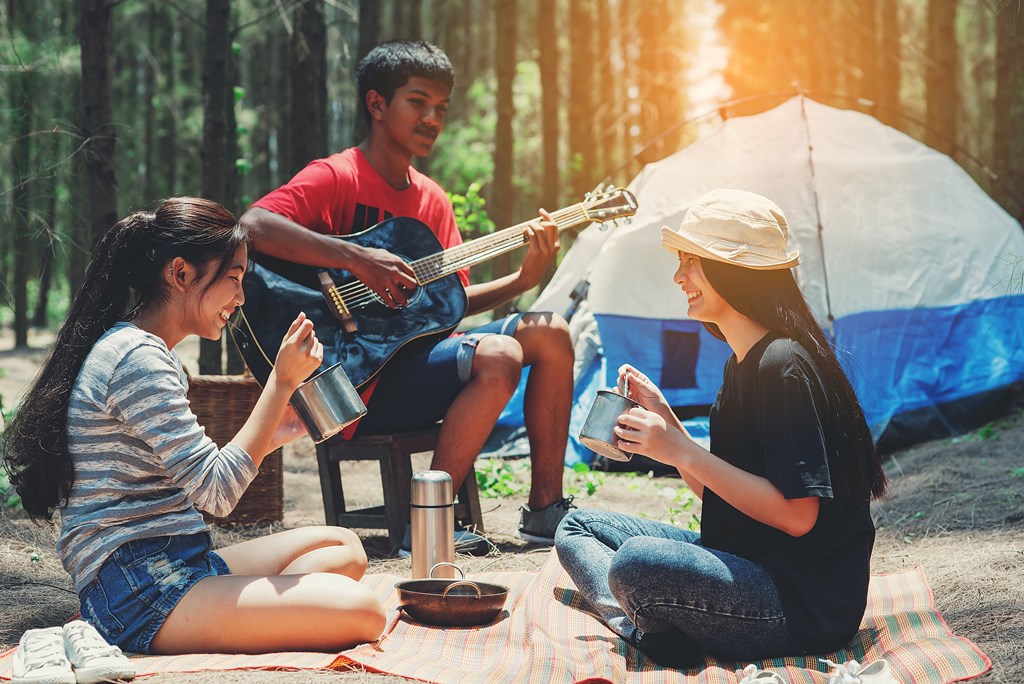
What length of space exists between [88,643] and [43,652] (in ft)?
0.32

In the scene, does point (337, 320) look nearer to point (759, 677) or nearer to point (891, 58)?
point (759, 677)

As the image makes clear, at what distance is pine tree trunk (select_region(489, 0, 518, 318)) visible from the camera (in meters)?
10.1

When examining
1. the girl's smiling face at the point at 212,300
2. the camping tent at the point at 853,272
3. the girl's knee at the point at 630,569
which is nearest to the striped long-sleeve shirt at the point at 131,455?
the girl's smiling face at the point at 212,300

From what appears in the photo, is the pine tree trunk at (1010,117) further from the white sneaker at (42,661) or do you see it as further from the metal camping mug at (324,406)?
the white sneaker at (42,661)

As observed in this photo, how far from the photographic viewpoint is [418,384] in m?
4.12

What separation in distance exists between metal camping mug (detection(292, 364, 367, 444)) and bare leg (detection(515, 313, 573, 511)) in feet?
4.67

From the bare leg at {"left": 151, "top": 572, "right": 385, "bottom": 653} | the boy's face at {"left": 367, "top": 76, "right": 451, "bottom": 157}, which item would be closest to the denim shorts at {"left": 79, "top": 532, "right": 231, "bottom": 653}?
the bare leg at {"left": 151, "top": 572, "right": 385, "bottom": 653}

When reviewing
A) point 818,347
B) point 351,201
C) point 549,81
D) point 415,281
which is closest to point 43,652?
point 818,347

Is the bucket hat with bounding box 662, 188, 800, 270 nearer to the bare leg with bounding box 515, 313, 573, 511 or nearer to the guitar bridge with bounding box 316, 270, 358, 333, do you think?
the bare leg with bounding box 515, 313, 573, 511

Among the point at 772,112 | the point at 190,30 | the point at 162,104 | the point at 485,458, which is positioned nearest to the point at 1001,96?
the point at 772,112

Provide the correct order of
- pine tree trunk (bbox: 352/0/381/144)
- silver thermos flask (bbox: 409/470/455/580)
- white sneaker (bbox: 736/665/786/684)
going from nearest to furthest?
white sneaker (bbox: 736/665/786/684), silver thermos flask (bbox: 409/470/455/580), pine tree trunk (bbox: 352/0/381/144)

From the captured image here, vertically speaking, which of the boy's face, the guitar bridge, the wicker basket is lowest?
the wicker basket

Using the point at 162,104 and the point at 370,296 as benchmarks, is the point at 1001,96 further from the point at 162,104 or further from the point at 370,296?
the point at 162,104

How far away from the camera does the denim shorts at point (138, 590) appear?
2.66 m
